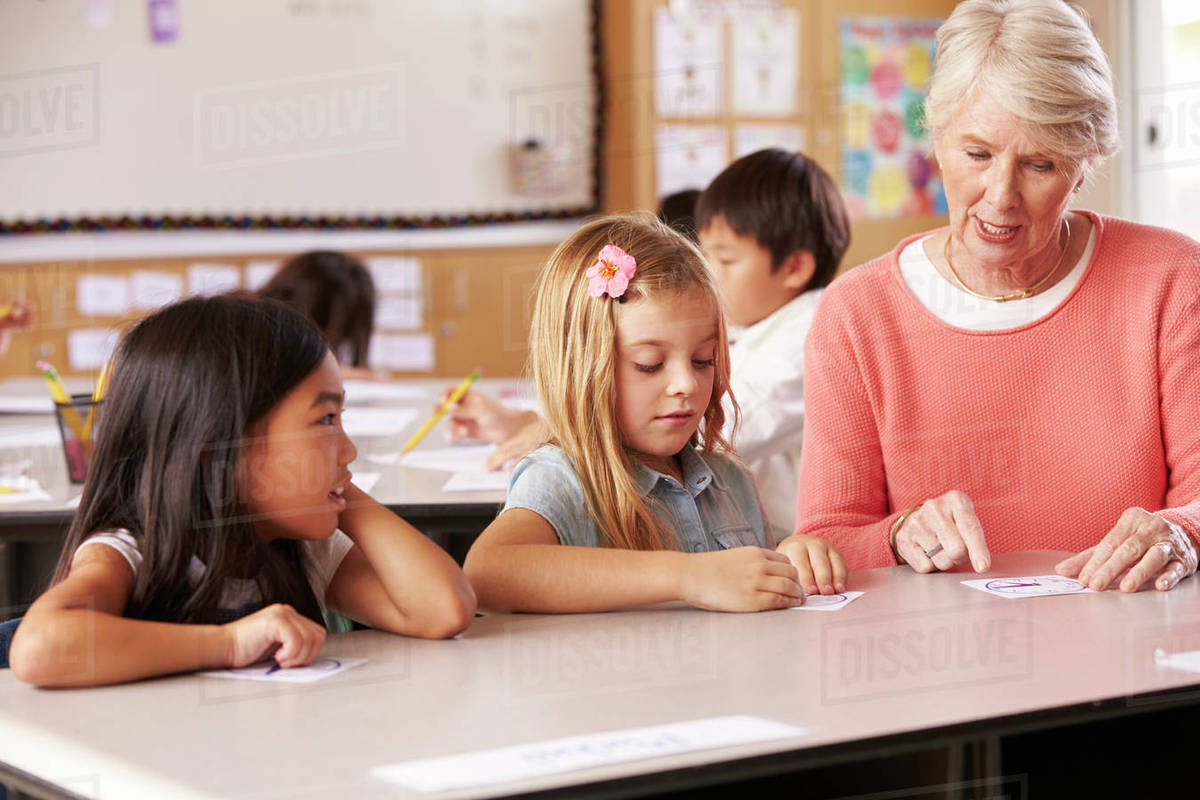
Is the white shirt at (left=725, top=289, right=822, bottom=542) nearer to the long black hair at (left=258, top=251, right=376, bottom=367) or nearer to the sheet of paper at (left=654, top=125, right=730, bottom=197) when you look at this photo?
the long black hair at (left=258, top=251, right=376, bottom=367)

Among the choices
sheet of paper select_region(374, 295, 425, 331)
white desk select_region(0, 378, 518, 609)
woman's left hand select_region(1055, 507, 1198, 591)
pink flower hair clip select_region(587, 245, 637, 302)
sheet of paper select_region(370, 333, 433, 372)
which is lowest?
white desk select_region(0, 378, 518, 609)

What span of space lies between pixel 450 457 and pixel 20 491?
2.45ft

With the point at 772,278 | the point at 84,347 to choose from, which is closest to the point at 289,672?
the point at 772,278

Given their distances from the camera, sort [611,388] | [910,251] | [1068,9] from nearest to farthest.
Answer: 1. [611,388]
2. [1068,9]
3. [910,251]

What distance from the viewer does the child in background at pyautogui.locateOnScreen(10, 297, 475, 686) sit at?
1077 mm

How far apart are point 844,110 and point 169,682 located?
14.5ft

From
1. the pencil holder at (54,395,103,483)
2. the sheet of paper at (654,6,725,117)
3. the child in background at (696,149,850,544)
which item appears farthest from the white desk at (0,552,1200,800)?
the sheet of paper at (654,6,725,117)

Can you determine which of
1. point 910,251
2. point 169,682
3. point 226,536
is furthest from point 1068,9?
point 169,682

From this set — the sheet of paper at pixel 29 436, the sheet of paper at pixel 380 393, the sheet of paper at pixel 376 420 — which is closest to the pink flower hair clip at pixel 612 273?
the sheet of paper at pixel 376 420

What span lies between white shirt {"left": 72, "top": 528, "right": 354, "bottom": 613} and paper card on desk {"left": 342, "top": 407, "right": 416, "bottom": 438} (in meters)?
1.32

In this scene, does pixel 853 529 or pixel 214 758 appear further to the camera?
pixel 853 529

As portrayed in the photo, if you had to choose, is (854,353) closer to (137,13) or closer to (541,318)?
(541,318)

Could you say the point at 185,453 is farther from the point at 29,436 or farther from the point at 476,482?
the point at 29,436

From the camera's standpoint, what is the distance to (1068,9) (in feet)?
4.95
